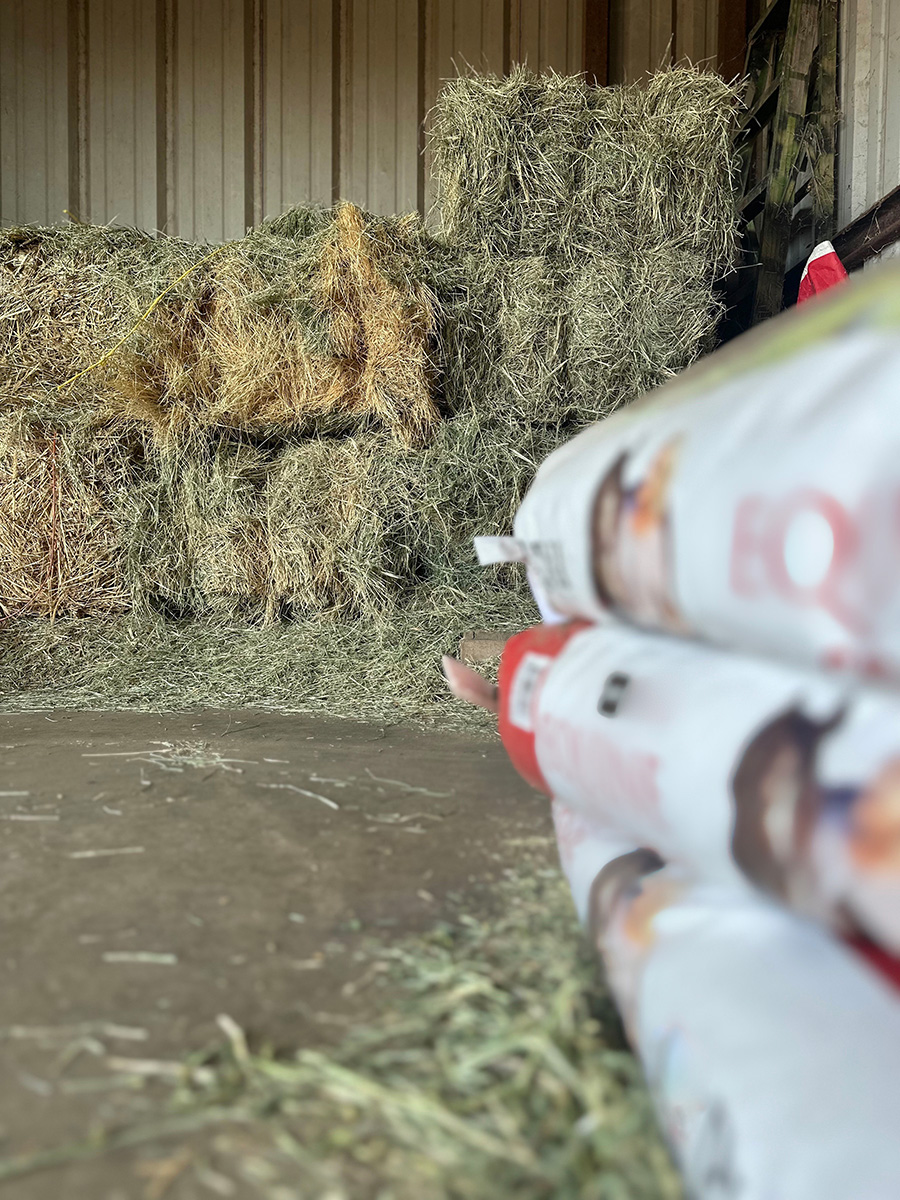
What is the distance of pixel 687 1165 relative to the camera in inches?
21.8

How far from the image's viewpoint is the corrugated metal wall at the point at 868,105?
2.84m

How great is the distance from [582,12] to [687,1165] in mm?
5917

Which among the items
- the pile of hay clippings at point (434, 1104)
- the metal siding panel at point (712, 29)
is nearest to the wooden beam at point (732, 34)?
the metal siding panel at point (712, 29)

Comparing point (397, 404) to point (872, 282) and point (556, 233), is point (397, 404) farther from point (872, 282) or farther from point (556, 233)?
point (872, 282)

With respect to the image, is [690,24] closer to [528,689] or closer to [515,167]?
[515,167]

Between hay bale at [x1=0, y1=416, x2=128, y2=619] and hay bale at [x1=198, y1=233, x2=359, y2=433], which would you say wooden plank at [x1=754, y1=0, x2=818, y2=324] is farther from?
hay bale at [x1=0, y1=416, x2=128, y2=619]

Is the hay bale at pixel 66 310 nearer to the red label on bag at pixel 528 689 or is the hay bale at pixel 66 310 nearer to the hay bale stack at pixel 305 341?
the hay bale stack at pixel 305 341

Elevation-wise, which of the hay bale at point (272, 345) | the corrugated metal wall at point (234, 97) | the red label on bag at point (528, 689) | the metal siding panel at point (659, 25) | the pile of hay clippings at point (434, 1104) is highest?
the metal siding panel at point (659, 25)

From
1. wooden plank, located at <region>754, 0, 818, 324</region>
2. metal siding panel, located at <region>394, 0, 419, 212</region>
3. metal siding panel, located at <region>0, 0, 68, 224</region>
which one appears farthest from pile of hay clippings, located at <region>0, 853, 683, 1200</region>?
metal siding panel, located at <region>0, 0, 68, 224</region>

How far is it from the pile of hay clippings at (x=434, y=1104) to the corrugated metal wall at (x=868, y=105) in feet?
9.45

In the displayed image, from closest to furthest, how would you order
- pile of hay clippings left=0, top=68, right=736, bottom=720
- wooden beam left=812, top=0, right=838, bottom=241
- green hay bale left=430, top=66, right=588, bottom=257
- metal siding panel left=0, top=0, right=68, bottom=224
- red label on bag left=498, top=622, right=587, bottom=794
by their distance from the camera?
red label on bag left=498, top=622, right=587, bottom=794 → pile of hay clippings left=0, top=68, right=736, bottom=720 → green hay bale left=430, top=66, right=588, bottom=257 → wooden beam left=812, top=0, right=838, bottom=241 → metal siding panel left=0, top=0, right=68, bottom=224

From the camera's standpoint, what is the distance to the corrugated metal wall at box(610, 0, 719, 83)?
5.05 m

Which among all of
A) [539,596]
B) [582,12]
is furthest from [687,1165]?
[582,12]

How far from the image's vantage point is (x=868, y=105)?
9.89ft
